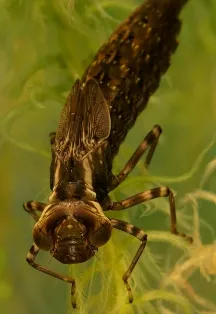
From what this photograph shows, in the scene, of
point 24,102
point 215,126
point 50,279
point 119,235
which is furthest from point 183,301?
point 24,102

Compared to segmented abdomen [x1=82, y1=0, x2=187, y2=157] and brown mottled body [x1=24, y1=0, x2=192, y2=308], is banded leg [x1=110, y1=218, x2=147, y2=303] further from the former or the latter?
segmented abdomen [x1=82, y1=0, x2=187, y2=157]

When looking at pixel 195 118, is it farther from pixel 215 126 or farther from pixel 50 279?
pixel 50 279

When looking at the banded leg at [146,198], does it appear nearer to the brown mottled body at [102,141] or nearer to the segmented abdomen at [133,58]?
the brown mottled body at [102,141]

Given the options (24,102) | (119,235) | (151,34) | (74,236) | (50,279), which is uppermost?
(151,34)

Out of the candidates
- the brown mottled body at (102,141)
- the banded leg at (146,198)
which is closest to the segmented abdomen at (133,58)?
the brown mottled body at (102,141)

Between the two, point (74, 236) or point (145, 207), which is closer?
point (74, 236)

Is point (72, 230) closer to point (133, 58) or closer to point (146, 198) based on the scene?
point (146, 198)
